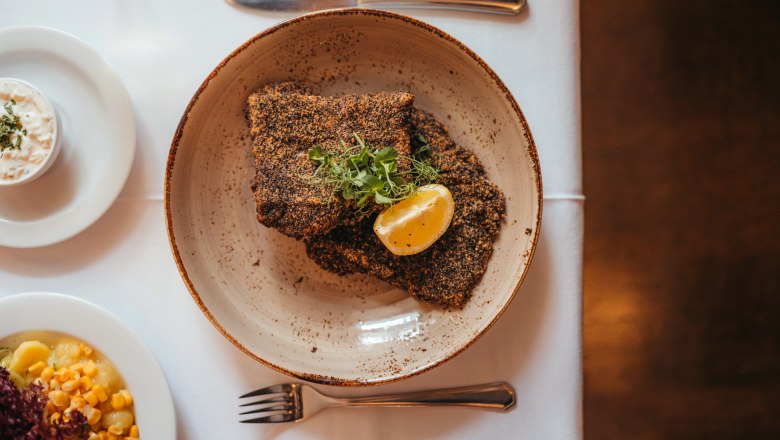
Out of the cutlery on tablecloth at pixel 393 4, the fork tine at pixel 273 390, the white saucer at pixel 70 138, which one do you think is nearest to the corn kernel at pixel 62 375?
the white saucer at pixel 70 138

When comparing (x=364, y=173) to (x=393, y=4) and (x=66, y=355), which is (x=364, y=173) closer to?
(x=393, y=4)

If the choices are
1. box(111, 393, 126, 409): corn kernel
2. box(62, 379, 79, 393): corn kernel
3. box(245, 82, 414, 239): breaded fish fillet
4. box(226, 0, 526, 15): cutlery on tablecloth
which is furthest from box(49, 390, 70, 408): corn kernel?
box(226, 0, 526, 15): cutlery on tablecloth

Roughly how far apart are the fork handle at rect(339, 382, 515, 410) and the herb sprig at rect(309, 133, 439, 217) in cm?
57

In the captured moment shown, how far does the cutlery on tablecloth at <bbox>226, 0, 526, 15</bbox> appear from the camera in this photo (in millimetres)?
1791

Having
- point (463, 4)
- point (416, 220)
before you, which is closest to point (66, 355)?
point (416, 220)

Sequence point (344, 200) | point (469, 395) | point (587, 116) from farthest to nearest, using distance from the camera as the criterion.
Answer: point (587, 116)
point (469, 395)
point (344, 200)

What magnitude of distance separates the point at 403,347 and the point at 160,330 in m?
0.74

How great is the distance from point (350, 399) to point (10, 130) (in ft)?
4.03

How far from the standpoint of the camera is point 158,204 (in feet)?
6.00

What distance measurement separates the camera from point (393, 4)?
1.80 meters

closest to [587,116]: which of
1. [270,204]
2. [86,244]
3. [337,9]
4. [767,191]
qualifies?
[767,191]

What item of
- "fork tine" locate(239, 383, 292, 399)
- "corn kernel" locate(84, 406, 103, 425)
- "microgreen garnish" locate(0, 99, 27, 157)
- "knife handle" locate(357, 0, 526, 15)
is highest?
"knife handle" locate(357, 0, 526, 15)

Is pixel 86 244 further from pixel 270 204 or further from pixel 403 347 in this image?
pixel 403 347

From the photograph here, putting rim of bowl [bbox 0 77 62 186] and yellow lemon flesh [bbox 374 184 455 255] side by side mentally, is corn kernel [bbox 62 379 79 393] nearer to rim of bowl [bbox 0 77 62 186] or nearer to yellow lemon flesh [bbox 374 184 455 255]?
rim of bowl [bbox 0 77 62 186]
